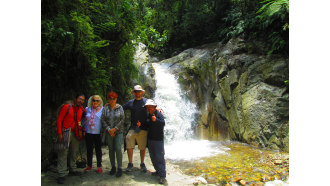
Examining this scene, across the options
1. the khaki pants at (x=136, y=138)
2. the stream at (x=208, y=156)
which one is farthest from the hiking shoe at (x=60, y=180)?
the stream at (x=208, y=156)

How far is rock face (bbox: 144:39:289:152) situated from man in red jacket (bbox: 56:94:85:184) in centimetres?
718

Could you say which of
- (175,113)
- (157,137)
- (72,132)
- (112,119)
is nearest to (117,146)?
(112,119)

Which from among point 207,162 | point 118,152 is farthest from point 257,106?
point 118,152

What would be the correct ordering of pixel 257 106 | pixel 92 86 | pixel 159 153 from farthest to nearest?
1. pixel 257 106
2. pixel 92 86
3. pixel 159 153

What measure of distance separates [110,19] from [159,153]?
4208 mm

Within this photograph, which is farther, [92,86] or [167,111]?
[167,111]

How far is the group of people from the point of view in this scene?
13.6ft

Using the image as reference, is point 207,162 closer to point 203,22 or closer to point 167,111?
point 167,111

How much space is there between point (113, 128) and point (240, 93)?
797cm

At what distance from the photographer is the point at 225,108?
36.3 ft

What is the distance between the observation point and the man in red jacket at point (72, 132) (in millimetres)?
3943

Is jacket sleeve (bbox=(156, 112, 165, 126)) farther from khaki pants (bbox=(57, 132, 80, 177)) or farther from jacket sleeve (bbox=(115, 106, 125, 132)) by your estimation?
khaki pants (bbox=(57, 132, 80, 177))

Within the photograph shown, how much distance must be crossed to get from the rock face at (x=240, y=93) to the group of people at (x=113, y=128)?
6.14 m

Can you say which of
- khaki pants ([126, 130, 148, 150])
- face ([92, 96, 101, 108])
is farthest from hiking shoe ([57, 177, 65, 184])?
face ([92, 96, 101, 108])
